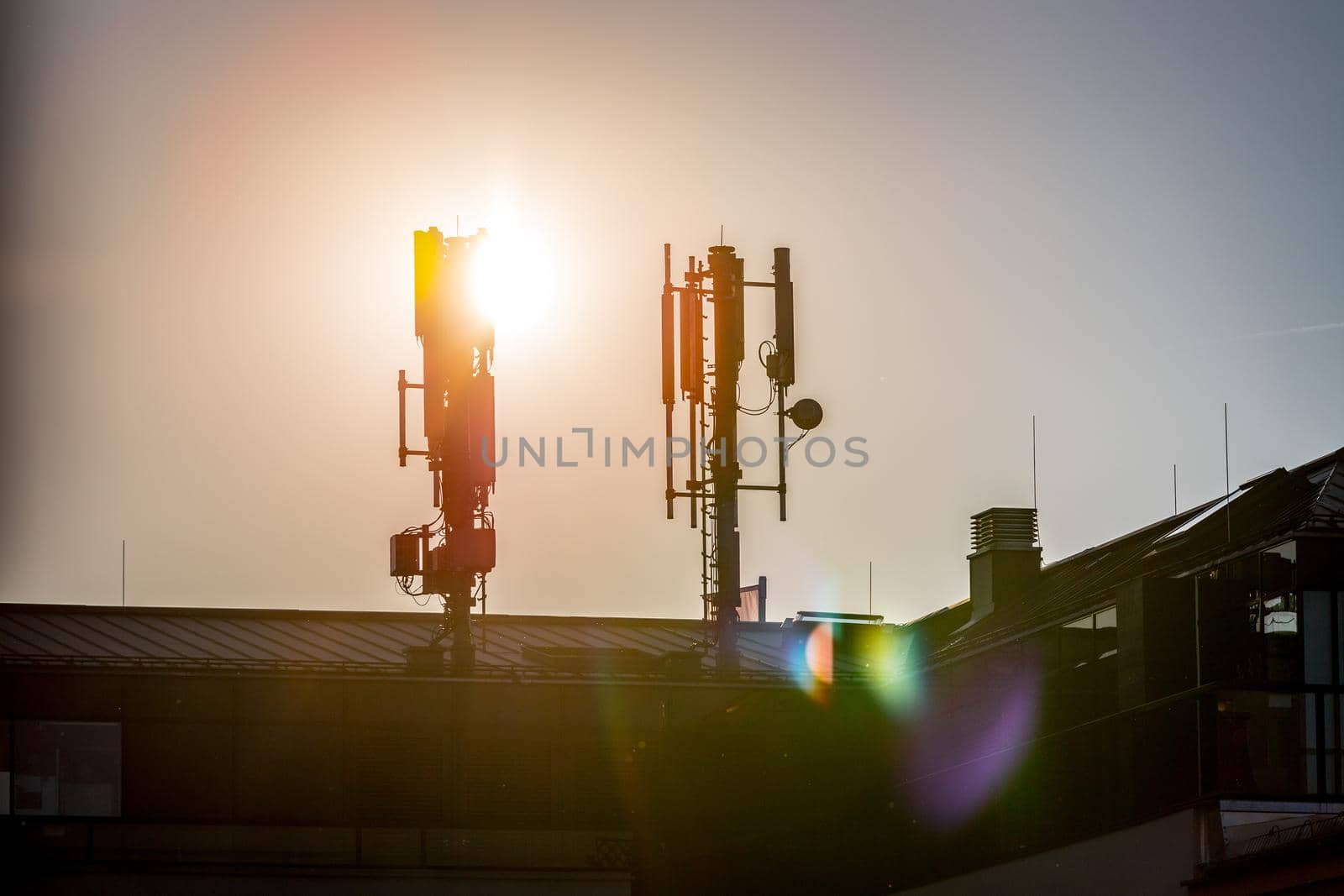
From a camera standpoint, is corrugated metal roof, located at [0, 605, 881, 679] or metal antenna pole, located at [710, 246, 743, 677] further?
corrugated metal roof, located at [0, 605, 881, 679]

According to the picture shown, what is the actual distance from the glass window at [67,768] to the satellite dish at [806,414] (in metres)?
17.1

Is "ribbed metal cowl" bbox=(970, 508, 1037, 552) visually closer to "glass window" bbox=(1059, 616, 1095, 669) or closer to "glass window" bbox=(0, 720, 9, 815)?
"glass window" bbox=(1059, 616, 1095, 669)

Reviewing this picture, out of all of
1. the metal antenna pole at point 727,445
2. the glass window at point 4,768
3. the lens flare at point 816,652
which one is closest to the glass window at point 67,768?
the glass window at point 4,768

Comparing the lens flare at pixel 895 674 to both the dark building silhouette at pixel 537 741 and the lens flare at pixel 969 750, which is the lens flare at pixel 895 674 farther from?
the lens flare at pixel 969 750

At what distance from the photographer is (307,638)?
54062 millimetres

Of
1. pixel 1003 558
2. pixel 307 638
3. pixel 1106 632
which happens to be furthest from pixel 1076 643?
pixel 307 638

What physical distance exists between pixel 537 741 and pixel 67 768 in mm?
10778

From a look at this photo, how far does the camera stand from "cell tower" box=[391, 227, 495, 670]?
51.0 m

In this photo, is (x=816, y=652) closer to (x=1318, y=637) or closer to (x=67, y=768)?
(x=67, y=768)

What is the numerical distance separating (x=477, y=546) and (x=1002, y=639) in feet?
43.3

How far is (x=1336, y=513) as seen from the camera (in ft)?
112

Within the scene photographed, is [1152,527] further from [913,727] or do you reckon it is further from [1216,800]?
[1216,800]

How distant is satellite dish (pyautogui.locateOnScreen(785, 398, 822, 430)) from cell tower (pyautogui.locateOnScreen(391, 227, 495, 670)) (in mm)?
7783

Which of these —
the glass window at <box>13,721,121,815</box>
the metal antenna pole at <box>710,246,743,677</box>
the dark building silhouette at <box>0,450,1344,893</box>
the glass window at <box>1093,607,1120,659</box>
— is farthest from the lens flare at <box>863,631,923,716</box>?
the glass window at <box>13,721,121,815</box>
